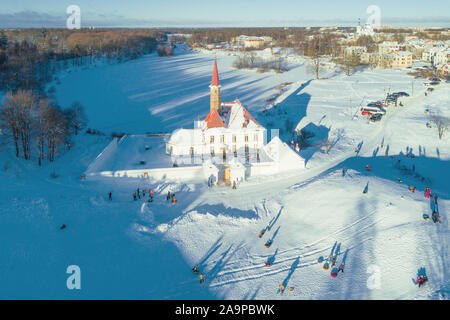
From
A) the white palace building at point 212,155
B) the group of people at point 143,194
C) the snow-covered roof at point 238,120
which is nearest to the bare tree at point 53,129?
the white palace building at point 212,155

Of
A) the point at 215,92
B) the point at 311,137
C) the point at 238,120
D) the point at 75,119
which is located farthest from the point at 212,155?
the point at 75,119

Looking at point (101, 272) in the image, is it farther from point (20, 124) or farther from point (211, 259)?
point (20, 124)

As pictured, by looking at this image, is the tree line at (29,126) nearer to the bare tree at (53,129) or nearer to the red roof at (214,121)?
the bare tree at (53,129)

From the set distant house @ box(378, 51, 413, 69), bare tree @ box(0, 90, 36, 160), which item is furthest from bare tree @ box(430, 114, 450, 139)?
distant house @ box(378, 51, 413, 69)

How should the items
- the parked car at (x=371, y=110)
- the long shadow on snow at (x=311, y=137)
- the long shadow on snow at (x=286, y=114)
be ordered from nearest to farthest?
the long shadow on snow at (x=311, y=137), the long shadow on snow at (x=286, y=114), the parked car at (x=371, y=110)

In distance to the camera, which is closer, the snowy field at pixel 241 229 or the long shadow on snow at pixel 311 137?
the snowy field at pixel 241 229

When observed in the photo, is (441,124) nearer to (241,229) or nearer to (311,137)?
(311,137)

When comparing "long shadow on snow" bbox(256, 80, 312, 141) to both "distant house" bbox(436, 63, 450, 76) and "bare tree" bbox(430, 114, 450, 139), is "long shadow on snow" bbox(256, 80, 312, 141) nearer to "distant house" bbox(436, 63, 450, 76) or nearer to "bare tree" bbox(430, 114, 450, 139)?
"bare tree" bbox(430, 114, 450, 139)

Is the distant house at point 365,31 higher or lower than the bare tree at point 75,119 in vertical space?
higher
